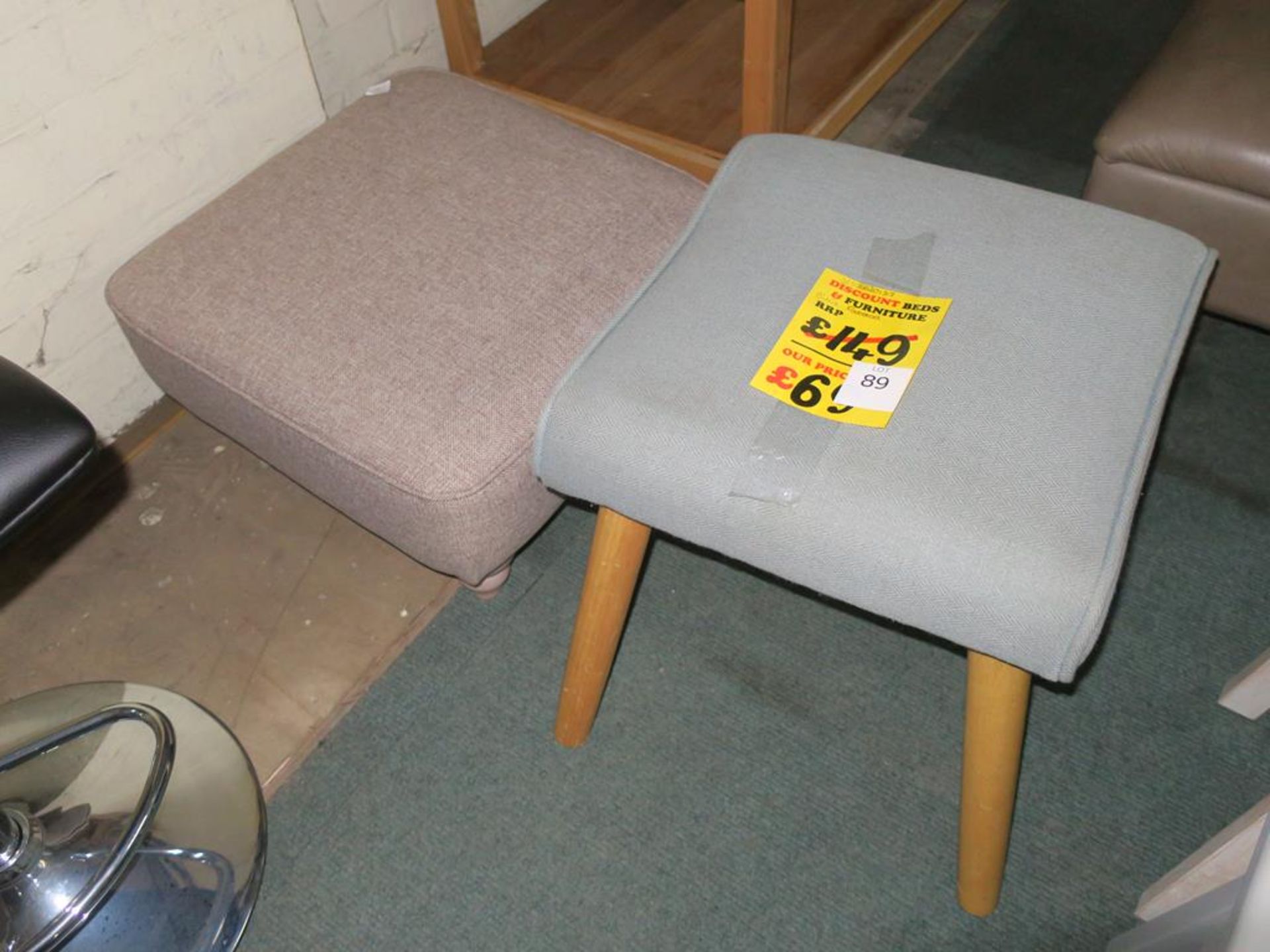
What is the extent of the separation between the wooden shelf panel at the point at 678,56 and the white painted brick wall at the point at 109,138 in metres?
0.40

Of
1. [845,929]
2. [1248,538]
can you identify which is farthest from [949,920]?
[1248,538]

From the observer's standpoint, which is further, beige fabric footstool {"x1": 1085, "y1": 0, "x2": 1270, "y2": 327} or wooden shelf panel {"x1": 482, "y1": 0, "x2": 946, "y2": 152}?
wooden shelf panel {"x1": 482, "y1": 0, "x2": 946, "y2": 152}

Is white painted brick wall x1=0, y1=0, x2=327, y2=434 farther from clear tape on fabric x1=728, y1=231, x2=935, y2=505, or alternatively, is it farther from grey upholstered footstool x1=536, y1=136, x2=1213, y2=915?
clear tape on fabric x1=728, y1=231, x2=935, y2=505

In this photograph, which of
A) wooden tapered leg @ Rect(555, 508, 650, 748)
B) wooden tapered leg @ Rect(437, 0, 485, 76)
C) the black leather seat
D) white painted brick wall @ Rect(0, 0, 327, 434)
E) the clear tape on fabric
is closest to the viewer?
the black leather seat

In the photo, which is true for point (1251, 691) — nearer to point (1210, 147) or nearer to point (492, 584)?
point (1210, 147)

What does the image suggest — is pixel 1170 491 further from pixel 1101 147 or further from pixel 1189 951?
pixel 1189 951

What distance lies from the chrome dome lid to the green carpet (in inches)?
2.0

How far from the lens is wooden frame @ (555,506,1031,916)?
2.84 feet

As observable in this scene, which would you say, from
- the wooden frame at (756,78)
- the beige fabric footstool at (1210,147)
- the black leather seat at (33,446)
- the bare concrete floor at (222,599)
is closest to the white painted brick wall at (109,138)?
the bare concrete floor at (222,599)

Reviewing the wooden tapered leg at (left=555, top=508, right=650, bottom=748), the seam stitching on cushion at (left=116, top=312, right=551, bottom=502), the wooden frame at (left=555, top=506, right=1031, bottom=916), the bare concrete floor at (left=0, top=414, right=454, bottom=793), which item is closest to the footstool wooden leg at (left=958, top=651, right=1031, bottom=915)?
the wooden frame at (left=555, top=506, right=1031, bottom=916)

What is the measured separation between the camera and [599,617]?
1.03 meters

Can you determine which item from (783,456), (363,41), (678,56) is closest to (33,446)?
(783,456)

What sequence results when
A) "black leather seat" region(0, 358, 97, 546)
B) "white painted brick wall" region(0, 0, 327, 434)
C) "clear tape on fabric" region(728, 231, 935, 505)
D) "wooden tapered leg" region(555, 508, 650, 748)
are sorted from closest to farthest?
"black leather seat" region(0, 358, 97, 546), "clear tape on fabric" region(728, 231, 935, 505), "wooden tapered leg" region(555, 508, 650, 748), "white painted brick wall" region(0, 0, 327, 434)

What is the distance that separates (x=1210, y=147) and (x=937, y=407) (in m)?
0.59
